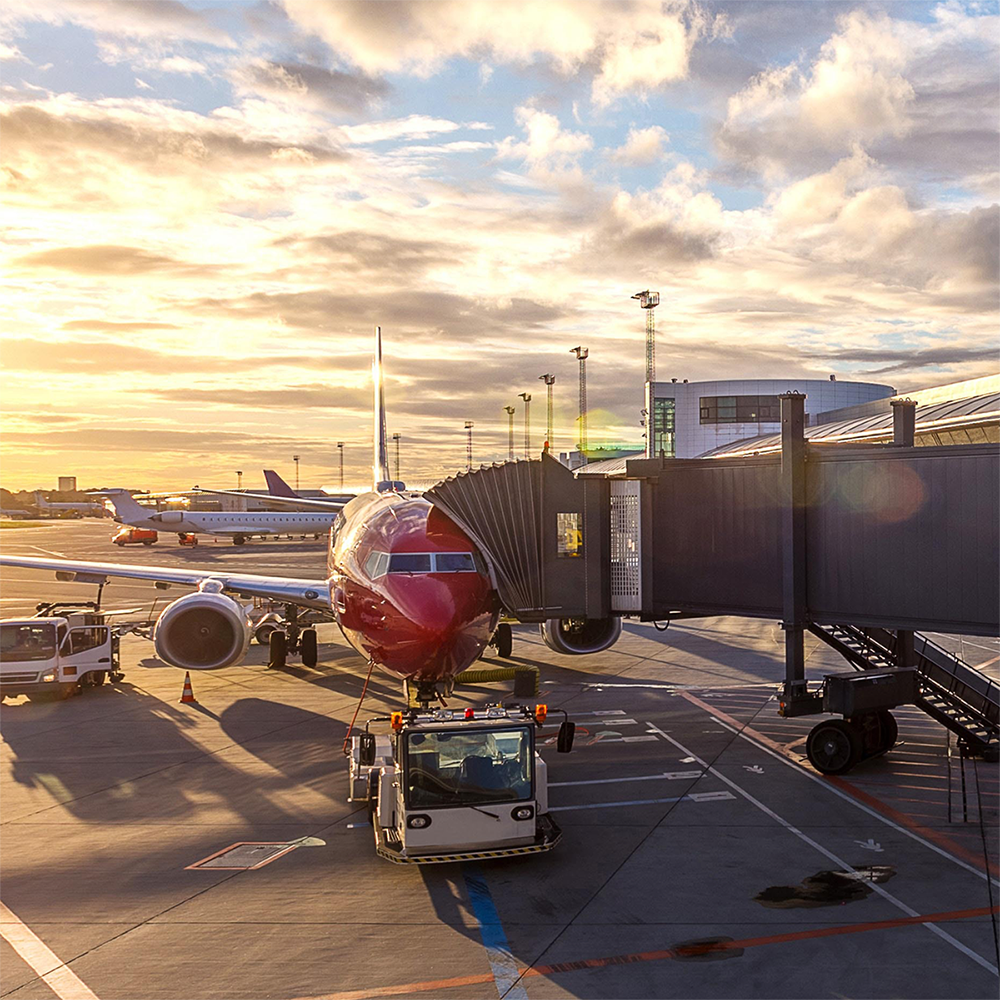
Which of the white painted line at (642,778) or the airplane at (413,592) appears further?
the airplane at (413,592)

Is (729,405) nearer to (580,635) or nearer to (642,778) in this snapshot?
(580,635)

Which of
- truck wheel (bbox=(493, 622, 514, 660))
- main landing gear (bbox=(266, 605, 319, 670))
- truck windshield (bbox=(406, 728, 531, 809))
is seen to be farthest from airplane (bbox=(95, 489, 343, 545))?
truck windshield (bbox=(406, 728, 531, 809))

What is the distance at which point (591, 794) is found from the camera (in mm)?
19875

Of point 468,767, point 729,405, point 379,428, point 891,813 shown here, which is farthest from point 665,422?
point 468,767

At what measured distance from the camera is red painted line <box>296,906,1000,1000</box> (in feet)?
38.5

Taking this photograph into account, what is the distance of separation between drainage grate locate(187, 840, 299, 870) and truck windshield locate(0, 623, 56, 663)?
16.9 m

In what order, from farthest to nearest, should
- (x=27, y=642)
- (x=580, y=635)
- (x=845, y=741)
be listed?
(x=580, y=635) < (x=27, y=642) < (x=845, y=741)

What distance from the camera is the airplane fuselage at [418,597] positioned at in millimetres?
21547

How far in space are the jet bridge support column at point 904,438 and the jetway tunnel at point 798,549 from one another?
47mm

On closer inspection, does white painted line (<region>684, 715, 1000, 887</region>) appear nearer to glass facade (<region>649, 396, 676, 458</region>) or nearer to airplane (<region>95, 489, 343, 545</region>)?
airplane (<region>95, 489, 343, 545</region>)

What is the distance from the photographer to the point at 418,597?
850 inches

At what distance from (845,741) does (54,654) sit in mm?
23996

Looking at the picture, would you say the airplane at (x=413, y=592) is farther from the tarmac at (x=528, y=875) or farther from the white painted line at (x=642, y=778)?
the white painted line at (x=642, y=778)

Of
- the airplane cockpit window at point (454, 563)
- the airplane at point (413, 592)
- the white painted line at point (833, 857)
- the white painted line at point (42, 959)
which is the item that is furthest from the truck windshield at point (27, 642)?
the white painted line at point (833, 857)
